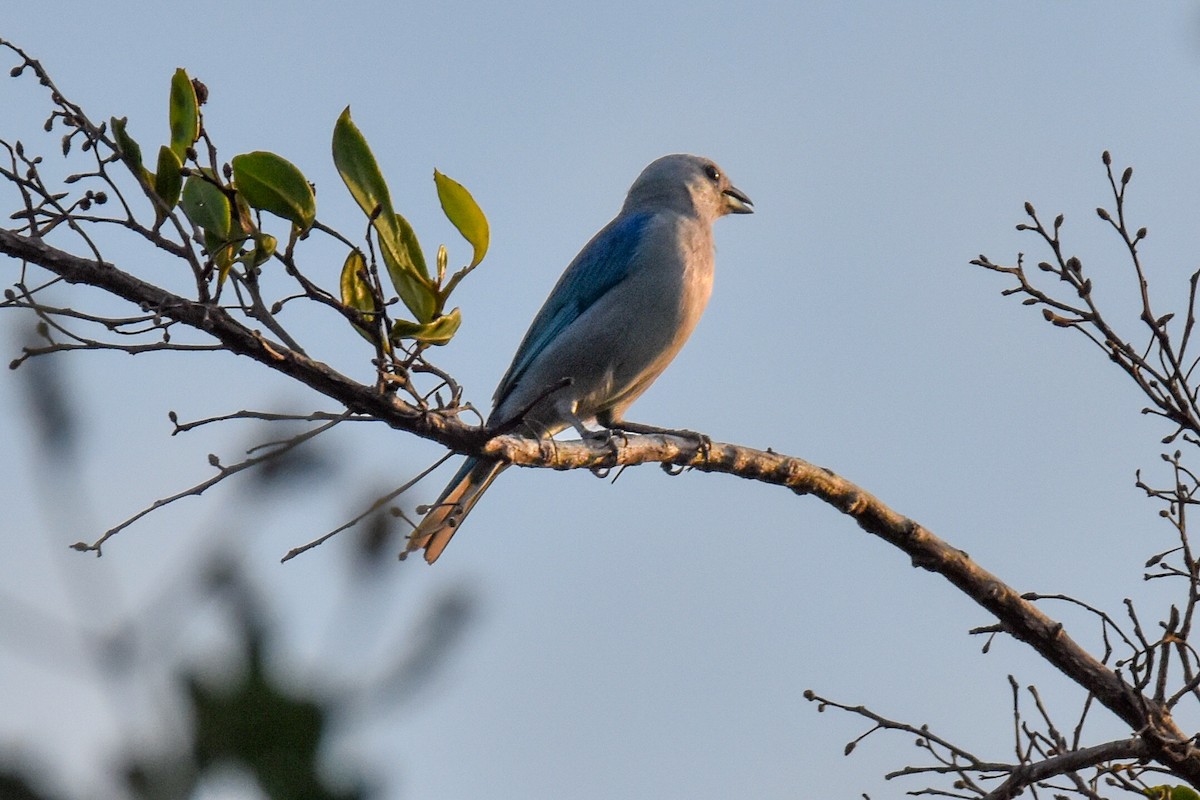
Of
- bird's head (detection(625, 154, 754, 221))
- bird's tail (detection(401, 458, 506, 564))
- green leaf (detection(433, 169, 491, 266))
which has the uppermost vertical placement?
bird's head (detection(625, 154, 754, 221))

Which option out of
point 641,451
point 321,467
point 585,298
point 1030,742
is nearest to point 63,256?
point 321,467

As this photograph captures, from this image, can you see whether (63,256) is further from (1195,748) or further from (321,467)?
(1195,748)

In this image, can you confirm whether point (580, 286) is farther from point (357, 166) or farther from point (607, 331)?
point (357, 166)

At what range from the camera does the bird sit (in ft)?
20.5

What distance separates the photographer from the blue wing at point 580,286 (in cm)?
672

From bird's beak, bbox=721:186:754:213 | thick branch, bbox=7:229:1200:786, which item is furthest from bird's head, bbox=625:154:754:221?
thick branch, bbox=7:229:1200:786

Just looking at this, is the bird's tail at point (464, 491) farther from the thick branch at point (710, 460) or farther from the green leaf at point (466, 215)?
the green leaf at point (466, 215)

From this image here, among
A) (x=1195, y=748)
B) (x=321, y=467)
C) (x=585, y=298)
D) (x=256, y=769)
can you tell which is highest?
(x=585, y=298)

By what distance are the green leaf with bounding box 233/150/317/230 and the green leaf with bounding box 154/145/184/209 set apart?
0.53 ft

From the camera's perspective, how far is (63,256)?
302cm

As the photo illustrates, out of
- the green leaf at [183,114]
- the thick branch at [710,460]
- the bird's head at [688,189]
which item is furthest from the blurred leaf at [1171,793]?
the bird's head at [688,189]

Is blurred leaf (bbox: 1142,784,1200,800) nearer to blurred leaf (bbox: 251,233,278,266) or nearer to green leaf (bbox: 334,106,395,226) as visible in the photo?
green leaf (bbox: 334,106,395,226)

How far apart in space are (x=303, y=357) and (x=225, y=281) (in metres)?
0.26

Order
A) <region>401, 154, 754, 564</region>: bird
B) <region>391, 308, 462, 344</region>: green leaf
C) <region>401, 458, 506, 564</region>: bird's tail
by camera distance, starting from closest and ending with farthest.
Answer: <region>391, 308, 462, 344</region>: green leaf < <region>401, 458, 506, 564</region>: bird's tail < <region>401, 154, 754, 564</region>: bird
